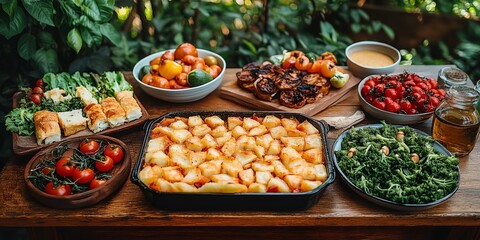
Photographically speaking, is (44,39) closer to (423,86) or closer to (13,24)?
(13,24)

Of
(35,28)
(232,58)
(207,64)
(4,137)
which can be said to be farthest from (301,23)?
(4,137)

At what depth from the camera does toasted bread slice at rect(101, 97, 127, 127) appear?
246cm

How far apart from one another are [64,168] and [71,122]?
0.41 metres

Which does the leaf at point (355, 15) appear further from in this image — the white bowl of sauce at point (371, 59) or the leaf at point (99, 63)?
the leaf at point (99, 63)

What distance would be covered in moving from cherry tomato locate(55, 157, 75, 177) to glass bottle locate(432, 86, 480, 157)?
1.81 m

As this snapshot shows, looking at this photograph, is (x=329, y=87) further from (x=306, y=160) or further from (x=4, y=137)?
(x=4, y=137)

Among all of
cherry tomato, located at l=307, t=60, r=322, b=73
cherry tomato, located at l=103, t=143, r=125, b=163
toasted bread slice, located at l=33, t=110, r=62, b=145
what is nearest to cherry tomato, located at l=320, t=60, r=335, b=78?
cherry tomato, located at l=307, t=60, r=322, b=73

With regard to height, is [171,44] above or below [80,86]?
below

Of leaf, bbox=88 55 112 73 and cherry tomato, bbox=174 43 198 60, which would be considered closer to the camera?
cherry tomato, bbox=174 43 198 60

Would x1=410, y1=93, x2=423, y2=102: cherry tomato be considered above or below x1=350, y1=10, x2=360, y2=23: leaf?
above

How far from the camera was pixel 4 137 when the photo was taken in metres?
3.24

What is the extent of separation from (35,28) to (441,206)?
2709 millimetres

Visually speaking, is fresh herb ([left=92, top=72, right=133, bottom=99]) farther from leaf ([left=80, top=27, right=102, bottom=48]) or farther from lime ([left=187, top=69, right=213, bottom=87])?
lime ([left=187, top=69, right=213, bottom=87])

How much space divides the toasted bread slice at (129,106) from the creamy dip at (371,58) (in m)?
1.48
